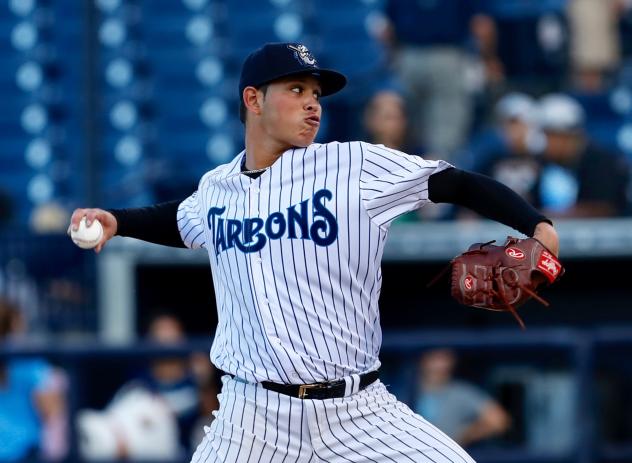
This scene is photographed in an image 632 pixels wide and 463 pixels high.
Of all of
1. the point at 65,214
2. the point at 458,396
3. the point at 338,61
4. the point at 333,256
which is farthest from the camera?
the point at 338,61

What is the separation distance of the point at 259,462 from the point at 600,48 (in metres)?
5.89

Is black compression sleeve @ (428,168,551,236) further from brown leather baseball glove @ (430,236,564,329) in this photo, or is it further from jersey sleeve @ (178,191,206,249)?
jersey sleeve @ (178,191,206,249)

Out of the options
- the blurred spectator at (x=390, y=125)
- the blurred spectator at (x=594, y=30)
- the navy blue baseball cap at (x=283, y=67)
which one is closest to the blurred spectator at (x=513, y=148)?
the blurred spectator at (x=390, y=125)

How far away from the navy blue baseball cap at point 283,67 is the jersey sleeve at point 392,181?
26cm

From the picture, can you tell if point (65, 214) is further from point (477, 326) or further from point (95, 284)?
point (477, 326)

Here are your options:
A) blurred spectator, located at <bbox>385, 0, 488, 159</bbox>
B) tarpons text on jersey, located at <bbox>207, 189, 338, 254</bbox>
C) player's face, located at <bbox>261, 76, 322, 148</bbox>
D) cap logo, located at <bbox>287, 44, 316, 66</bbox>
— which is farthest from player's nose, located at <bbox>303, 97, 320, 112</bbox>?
blurred spectator, located at <bbox>385, 0, 488, 159</bbox>

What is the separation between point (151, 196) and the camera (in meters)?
8.71

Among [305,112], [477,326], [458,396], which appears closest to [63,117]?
[477,326]

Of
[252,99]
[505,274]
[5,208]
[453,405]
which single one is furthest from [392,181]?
[5,208]

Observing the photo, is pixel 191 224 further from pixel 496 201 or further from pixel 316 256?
pixel 496 201

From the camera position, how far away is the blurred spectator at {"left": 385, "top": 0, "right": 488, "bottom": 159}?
8.50 m

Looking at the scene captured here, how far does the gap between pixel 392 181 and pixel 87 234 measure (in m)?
0.88

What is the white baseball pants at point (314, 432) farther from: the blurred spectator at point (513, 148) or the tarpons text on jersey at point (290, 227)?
the blurred spectator at point (513, 148)

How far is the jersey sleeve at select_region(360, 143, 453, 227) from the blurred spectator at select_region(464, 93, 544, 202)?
12.7 feet
